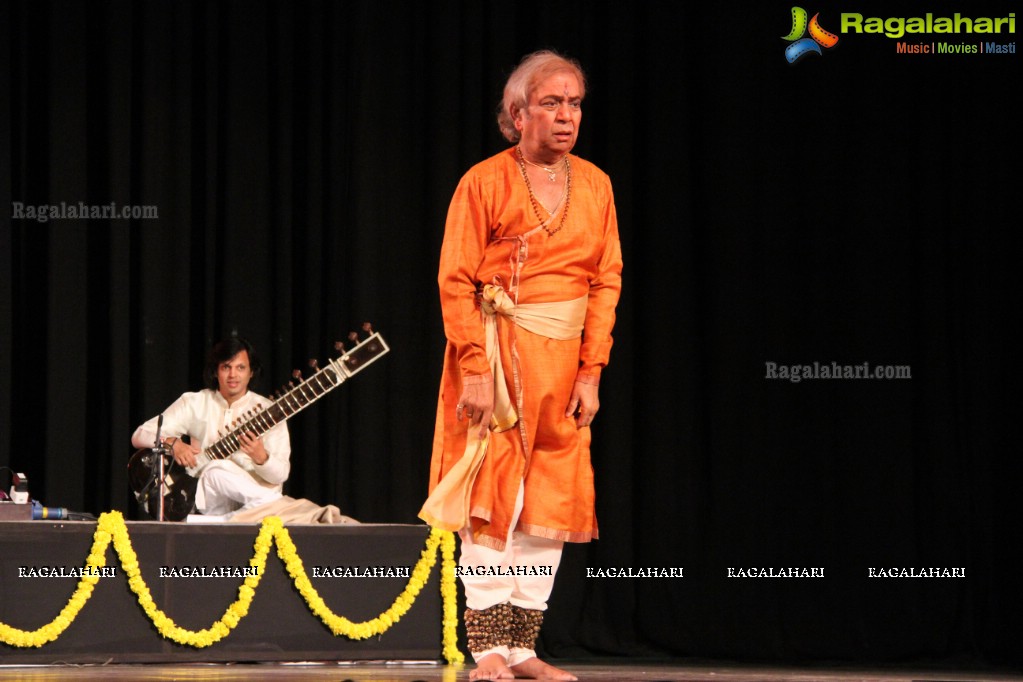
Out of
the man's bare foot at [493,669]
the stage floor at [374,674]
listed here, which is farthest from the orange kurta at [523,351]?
the stage floor at [374,674]

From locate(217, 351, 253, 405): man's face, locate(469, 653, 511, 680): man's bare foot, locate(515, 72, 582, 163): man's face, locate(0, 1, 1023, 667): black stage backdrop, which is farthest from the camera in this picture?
locate(0, 1, 1023, 667): black stage backdrop

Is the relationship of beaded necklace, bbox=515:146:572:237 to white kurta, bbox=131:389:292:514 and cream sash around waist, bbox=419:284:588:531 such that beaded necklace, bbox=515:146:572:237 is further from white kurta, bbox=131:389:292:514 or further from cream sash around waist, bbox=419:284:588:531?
white kurta, bbox=131:389:292:514

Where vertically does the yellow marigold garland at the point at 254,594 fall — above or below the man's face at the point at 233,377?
below

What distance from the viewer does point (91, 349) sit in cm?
547

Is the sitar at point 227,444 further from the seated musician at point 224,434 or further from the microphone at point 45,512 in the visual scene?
the microphone at point 45,512

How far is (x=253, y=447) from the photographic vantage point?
199 inches

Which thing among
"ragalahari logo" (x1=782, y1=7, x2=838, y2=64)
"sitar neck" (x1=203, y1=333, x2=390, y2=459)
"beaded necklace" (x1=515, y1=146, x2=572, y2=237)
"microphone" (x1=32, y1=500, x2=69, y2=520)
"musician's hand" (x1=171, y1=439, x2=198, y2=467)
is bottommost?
"microphone" (x1=32, y1=500, x2=69, y2=520)

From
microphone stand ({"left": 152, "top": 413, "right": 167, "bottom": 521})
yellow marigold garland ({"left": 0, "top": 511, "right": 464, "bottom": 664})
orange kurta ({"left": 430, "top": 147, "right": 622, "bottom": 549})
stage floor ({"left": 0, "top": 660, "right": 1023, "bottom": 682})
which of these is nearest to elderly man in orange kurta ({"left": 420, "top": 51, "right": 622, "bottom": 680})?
orange kurta ({"left": 430, "top": 147, "right": 622, "bottom": 549})

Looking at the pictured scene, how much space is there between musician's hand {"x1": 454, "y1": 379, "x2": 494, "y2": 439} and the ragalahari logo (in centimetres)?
281

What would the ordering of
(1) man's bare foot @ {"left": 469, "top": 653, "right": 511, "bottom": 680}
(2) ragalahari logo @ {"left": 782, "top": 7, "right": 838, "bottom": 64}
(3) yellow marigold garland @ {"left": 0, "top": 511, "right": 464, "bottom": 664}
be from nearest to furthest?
(1) man's bare foot @ {"left": 469, "top": 653, "right": 511, "bottom": 680}, (3) yellow marigold garland @ {"left": 0, "top": 511, "right": 464, "bottom": 664}, (2) ragalahari logo @ {"left": 782, "top": 7, "right": 838, "bottom": 64}

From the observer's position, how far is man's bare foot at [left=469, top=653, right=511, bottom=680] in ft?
10.8

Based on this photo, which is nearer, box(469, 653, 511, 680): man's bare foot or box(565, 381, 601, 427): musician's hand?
box(469, 653, 511, 680): man's bare foot

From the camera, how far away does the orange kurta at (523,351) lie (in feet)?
11.0

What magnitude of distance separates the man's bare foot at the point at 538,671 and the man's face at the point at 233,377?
7.07 ft
